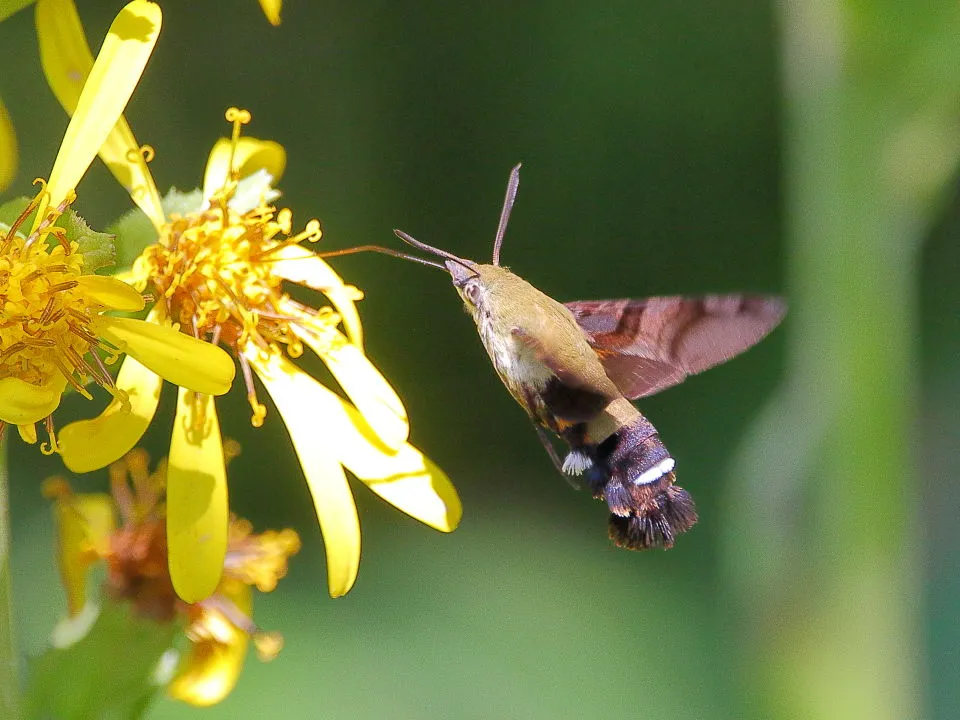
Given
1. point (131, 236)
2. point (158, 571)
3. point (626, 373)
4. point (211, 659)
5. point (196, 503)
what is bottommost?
point (211, 659)

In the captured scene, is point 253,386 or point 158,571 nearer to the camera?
point 253,386

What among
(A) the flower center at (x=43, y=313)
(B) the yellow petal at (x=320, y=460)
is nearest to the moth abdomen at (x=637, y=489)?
(B) the yellow petal at (x=320, y=460)

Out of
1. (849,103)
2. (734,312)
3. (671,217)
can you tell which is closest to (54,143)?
(671,217)

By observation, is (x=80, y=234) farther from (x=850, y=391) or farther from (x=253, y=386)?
(x=850, y=391)

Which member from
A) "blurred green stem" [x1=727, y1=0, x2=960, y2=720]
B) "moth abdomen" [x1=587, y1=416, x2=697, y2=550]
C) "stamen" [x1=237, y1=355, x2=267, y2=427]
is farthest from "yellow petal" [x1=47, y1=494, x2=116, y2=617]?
"blurred green stem" [x1=727, y1=0, x2=960, y2=720]

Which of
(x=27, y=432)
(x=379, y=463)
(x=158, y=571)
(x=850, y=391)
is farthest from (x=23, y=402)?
(x=850, y=391)

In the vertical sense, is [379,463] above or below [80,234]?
below

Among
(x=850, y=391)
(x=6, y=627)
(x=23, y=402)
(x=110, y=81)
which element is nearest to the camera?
(x=23, y=402)

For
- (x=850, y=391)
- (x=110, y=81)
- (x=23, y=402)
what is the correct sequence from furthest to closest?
(x=850, y=391)
(x=110, y=81)
(x=23, y=402)
